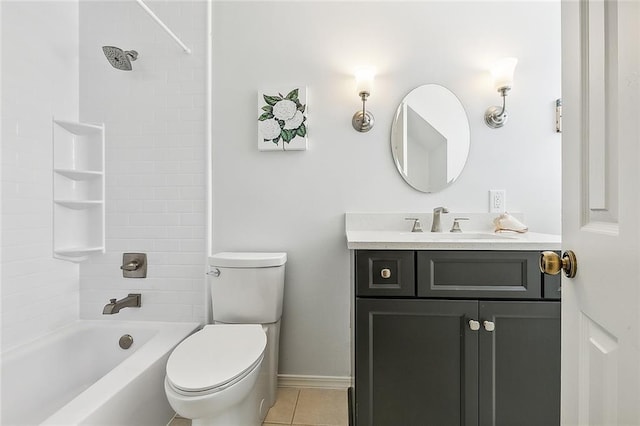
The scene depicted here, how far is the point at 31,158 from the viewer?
1.66 m

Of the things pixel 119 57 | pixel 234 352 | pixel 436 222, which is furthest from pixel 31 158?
pixel 436 222

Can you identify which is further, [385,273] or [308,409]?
[308,409]

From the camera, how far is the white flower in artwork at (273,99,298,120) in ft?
6.20

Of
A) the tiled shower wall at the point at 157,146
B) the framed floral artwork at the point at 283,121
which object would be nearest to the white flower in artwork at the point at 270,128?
the framed floral artwork at the point at 283,121

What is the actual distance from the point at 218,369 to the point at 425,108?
1.67 metres

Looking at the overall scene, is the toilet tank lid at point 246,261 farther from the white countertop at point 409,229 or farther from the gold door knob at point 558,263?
the gold door knob at point 558,263

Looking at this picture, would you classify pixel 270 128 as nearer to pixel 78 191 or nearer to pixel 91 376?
pixel 78 191

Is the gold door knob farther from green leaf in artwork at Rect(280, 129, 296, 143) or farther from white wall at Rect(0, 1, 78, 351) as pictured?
white wall at Rect(0, 1, 78, 351)

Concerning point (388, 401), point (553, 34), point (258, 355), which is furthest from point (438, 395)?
point (553, 34)

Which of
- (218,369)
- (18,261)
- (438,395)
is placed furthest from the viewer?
(18,261)

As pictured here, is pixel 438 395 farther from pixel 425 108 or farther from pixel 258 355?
pixel 425 108

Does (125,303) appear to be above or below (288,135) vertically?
below

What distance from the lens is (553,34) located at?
6.06 feet

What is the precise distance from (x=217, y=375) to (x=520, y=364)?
3.78 feet
